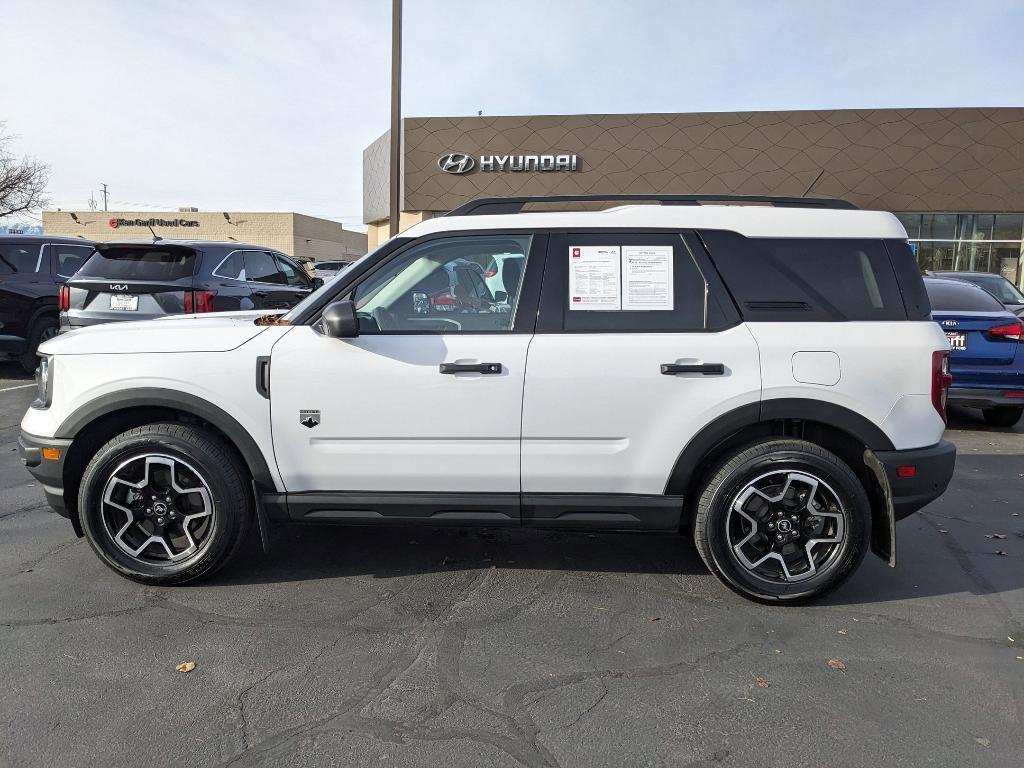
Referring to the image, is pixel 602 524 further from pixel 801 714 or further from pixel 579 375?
pixel 801 714

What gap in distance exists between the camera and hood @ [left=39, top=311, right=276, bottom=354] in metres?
3.65

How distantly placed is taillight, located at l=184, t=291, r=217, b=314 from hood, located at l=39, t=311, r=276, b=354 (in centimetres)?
429

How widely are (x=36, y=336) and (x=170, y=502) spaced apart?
7.88m

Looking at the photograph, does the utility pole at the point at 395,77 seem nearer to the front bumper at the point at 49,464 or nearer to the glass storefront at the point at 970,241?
the front bumper at the point at 49,464

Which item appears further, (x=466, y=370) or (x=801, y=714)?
(x=466, y=370)

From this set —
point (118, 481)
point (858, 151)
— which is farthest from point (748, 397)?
point (858, 151)

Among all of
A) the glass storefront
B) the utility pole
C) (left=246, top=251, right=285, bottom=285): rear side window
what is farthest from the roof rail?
the glass storefront

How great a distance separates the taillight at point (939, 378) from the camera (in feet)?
11.3

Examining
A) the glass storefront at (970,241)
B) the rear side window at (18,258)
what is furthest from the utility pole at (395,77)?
the glass storefront at (970,241)

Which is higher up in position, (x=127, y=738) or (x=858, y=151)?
(x=858, y=151)

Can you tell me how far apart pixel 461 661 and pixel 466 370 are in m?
1.27

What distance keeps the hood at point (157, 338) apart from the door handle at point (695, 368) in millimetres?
1960

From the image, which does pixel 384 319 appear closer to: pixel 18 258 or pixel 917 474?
pixel 917 474

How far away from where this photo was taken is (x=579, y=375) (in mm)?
3479
